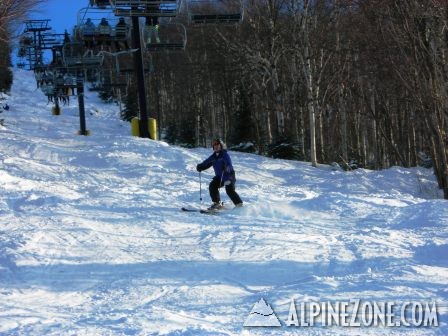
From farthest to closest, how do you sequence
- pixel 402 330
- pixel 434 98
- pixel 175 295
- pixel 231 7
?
1. pixel 231 7
2. pixel 434 98
3. pixel 175 295
4. pixel 402 330

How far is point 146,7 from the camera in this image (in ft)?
57.0

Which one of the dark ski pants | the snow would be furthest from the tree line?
the dark ski pants

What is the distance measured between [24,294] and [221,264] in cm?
245

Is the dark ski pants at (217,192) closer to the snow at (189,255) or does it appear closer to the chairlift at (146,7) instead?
the snow at (189,255)

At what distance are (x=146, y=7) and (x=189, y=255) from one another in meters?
12.6

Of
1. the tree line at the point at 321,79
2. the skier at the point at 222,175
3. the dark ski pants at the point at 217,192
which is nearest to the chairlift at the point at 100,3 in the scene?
the tree line at the point at 321,79

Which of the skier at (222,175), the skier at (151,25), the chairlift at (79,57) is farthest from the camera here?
the chairlift at (79,57)

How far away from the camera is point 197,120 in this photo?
38.3 m

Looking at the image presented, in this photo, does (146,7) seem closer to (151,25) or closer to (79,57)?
(151,25)

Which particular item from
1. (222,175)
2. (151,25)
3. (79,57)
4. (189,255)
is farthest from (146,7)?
(189,255)

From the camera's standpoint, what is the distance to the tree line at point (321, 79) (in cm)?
→ 1498

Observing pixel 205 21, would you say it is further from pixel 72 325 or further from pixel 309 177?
pixel 72 325

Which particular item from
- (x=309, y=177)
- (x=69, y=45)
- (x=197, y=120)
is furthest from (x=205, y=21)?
(x=197, y=120)

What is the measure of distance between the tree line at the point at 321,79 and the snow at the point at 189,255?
5.60 meters
